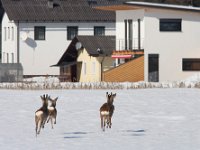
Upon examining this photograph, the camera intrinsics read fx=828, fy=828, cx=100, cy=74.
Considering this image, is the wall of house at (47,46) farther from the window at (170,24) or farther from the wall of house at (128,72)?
the window at (170,24)

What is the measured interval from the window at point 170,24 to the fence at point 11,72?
13.6 meters

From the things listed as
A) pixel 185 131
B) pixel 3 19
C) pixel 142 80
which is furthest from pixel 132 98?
pixel 3 19

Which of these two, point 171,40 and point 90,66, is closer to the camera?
point 171,40

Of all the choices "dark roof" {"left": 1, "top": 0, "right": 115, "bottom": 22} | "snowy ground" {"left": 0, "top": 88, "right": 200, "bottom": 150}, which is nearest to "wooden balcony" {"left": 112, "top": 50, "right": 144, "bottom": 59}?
"dark roof" {"left": 1, "top": 0, "right": 115, "bottom": 22}

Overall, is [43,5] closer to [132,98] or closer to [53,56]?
[53,56]

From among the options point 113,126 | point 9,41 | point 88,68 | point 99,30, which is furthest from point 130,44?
point 113,126

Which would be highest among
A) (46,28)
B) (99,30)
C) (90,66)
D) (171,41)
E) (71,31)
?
(46,28)

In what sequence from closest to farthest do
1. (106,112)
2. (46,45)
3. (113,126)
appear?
1. (106,112)
2. (113,126)
3. (46,45)

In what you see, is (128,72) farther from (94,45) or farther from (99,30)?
(99,30)

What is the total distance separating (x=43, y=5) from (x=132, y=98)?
136ft

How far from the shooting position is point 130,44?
61.3 m

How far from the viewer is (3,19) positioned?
8262cm

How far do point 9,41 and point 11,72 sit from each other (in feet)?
33.1

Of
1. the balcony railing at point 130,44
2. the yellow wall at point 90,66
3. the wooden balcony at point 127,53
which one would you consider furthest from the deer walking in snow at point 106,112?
the yellow wall at point 90,66
